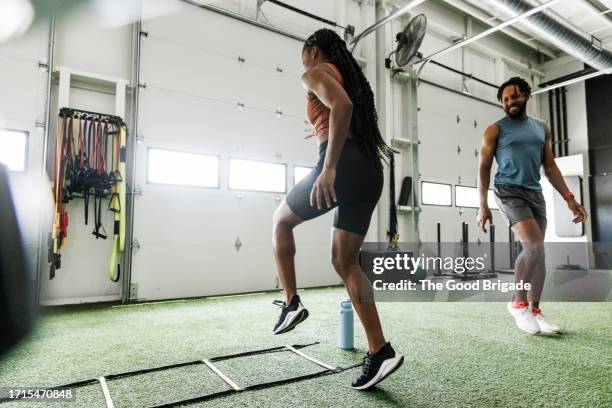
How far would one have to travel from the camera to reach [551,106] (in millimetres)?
9391

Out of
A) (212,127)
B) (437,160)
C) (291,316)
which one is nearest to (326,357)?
(291,316)

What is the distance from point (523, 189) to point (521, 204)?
4.9 inches

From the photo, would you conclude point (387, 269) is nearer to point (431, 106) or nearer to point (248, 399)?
point (431, 106)

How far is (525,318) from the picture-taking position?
8.12 ft

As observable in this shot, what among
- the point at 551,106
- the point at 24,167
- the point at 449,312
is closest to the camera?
the point at 449,312

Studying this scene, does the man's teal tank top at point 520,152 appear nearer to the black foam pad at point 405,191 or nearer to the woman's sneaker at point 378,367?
the woman's sneaker at point 378,367

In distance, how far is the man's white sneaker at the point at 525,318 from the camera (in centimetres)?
242

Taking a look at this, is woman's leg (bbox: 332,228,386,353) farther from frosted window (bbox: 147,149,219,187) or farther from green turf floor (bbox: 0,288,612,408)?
frosted window (bbox: 147,149,219,187)

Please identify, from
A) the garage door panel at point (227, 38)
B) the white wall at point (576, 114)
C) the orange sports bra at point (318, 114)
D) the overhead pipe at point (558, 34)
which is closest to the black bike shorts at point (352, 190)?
the orange sports bra at point (318, 114)

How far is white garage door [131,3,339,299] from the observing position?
421 cm

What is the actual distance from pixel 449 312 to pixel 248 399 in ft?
7.65

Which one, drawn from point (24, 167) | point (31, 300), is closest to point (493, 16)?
point (24, 167)

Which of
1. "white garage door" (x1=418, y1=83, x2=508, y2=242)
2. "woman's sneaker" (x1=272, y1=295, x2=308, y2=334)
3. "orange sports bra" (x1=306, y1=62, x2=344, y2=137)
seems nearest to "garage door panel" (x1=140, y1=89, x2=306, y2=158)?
"white garage door" (x1=418, y1=83, x2=508, y2=242)

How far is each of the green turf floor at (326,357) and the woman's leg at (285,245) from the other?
419mm
